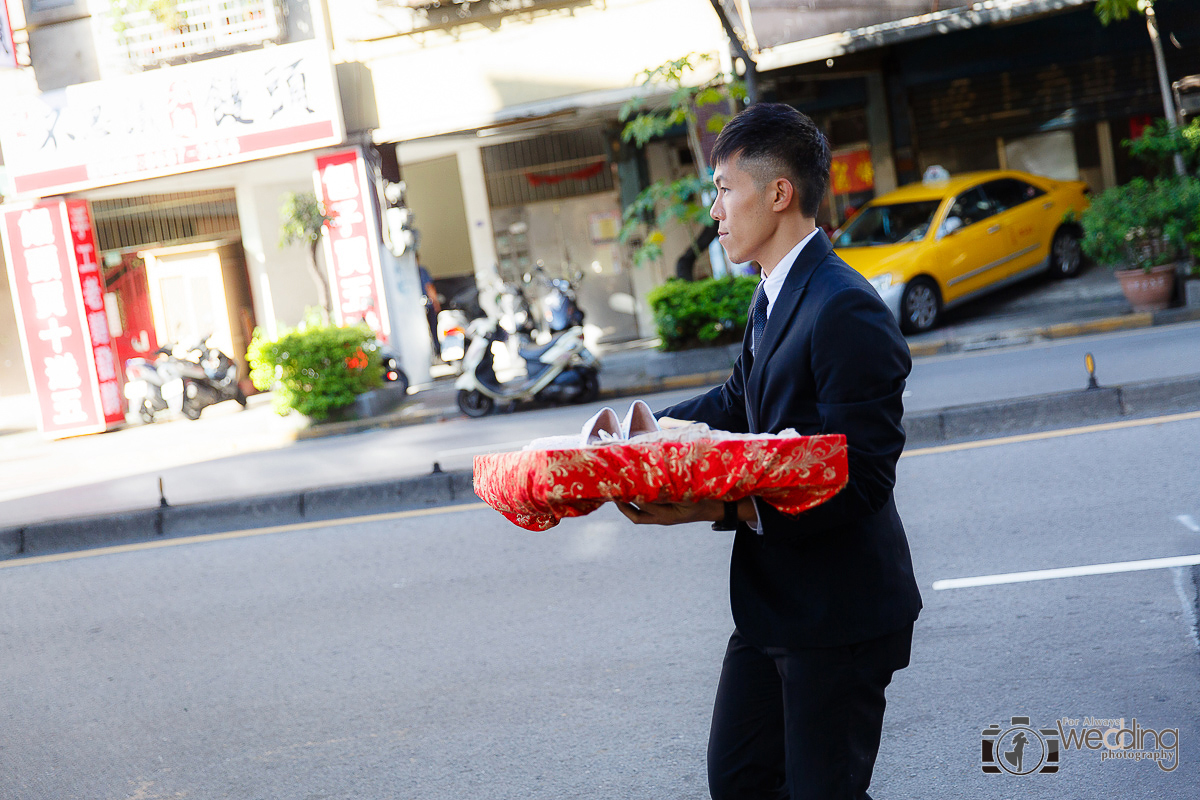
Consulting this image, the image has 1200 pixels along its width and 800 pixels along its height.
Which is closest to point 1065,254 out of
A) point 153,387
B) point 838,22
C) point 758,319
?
point 838,22

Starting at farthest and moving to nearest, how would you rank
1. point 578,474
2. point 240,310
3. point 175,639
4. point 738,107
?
point 240,310 < point 738,107 < point 175,639 < point 578,474

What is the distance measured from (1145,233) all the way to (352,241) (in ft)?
31.6

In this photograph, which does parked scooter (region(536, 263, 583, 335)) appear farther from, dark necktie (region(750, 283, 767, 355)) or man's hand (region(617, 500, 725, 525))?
man's hand (region(617, 500, 725, 525))

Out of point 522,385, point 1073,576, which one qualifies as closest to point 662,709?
point 1073,576

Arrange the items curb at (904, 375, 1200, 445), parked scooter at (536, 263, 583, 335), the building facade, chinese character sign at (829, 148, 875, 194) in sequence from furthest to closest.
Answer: chinese character sign at (829, 148, 875, 194) < parked scooter at (536, 263, 583, 335) < the building facade < curb at (904, 375, 1200, 445)

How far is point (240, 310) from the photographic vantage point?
1922 centimetres

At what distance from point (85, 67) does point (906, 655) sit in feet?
53.3

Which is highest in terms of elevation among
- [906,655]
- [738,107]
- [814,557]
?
[738,107]

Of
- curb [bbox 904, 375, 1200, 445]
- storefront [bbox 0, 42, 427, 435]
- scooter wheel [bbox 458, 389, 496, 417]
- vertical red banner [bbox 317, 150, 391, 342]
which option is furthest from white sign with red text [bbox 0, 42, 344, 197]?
curb [bbox 904, 375, 1200, 445]

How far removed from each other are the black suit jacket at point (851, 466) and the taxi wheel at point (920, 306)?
11.0 meters

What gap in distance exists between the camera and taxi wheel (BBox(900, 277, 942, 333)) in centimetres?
1286

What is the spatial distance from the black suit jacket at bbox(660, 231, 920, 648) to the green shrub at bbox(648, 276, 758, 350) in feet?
34.4

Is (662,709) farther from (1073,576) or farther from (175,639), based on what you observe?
(175,639)

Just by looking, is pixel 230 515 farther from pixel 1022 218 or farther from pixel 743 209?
pixel 1022 218
